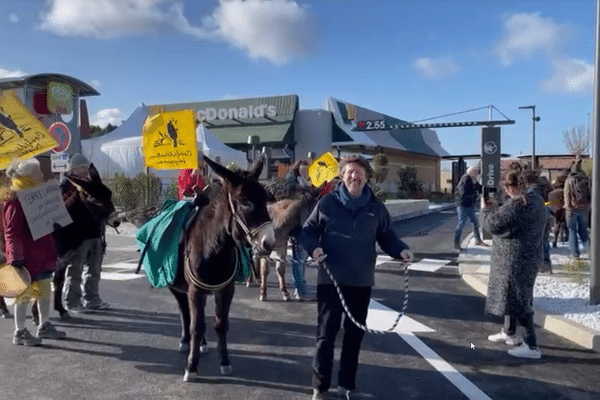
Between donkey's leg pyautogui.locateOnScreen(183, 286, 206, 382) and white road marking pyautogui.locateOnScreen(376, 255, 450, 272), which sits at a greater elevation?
donkey's leg pyautogui.locateOnScreen(183, 286, 206, 382)

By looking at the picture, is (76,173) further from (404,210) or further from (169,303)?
(404,210)

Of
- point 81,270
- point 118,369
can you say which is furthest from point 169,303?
point 118,369

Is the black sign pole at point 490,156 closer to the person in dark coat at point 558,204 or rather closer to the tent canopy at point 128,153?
the person in dark coat at point 558,204

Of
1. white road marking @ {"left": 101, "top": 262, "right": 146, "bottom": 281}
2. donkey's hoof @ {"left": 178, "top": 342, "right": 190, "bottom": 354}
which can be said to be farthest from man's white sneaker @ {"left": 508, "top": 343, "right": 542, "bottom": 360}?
white road marking @ {"left": 101, "top": 262, "right": 146, "bottom": 281}

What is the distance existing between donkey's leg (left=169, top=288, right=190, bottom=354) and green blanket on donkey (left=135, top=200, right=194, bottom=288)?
41 centimetres

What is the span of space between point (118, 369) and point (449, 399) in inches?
124

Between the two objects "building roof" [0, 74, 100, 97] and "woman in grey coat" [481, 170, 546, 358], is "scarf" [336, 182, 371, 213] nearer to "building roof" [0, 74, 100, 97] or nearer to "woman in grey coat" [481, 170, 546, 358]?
"woman in grey coat" [481, 170, 546, 358]

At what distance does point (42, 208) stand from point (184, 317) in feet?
6.11

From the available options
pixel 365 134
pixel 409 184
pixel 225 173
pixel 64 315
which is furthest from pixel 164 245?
pixel 409 184

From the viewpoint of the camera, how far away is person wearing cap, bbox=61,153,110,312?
22.1 ft

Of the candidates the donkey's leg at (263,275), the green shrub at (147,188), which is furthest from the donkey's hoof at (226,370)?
the green shrub at (147,188)

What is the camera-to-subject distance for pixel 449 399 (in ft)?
14.0

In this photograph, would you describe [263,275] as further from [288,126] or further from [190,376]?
[288,126]

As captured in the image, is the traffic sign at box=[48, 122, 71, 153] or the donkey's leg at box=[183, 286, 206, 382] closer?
the donkey's leg at box=[183, 286, 206, 382]
